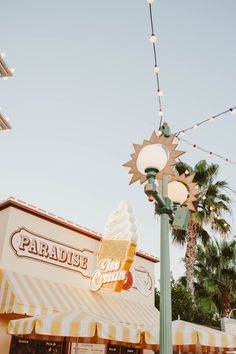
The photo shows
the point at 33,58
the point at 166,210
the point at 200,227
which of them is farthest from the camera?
the point at 200,227

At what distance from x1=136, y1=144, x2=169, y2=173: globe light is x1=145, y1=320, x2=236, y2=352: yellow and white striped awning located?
5.04 meters

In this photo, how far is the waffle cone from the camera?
35.7ft

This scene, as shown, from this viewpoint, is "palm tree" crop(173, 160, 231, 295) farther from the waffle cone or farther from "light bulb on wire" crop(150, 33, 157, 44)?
"light bulb on wire" crop(150, 33, 157, 44)

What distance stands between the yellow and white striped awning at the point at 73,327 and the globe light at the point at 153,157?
4271 millimetres

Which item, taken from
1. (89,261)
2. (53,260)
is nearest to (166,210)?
(53,260)

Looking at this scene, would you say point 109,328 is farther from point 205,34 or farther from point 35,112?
point 35,112

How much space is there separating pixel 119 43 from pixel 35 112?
Answer: 5.37 meters

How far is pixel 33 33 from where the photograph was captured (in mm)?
12391

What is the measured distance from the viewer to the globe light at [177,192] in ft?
15.4

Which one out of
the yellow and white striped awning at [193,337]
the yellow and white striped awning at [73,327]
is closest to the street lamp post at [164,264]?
the yellow and white striped awning at [73,327]

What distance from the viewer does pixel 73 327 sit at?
6.90 meters

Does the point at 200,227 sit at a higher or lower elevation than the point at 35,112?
lower

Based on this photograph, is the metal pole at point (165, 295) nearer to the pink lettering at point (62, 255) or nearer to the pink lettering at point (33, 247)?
the pink lettering at point (33, 247)

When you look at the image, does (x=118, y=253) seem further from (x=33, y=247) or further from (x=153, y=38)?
(x=153, y=38)
